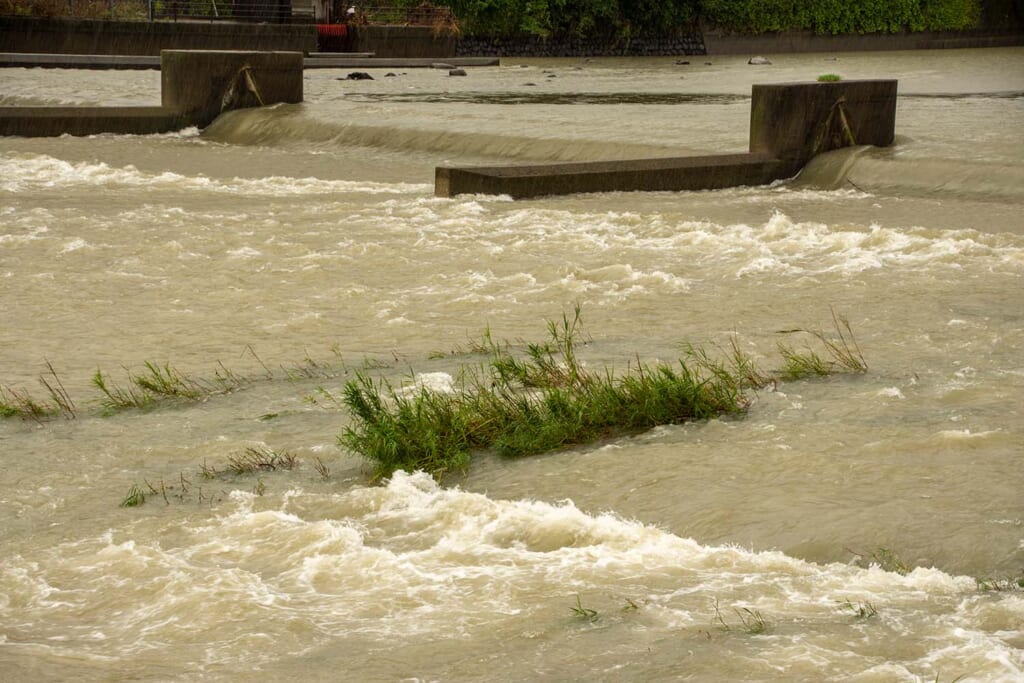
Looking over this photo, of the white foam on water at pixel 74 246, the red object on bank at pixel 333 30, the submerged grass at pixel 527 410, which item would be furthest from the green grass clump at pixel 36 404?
the red object on bank at pixel 333 30

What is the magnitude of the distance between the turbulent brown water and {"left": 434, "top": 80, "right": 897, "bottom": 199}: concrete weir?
304mm

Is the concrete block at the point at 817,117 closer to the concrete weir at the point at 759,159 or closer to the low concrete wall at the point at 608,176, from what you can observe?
the concrete weir at the point at 759,159

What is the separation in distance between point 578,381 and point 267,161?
1248 centimetres

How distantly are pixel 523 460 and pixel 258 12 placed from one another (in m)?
38.0

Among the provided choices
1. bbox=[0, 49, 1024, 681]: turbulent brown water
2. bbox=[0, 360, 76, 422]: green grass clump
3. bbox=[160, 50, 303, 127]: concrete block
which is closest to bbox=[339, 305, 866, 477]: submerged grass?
bbox=[0, 49, 1024, 681]: turbulent brown water

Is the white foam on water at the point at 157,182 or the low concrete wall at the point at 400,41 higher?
the low concrete wall at the point at 400,41

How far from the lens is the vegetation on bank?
4259 centimetres

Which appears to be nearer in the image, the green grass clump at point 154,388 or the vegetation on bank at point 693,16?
the green grass clump at point 154,388

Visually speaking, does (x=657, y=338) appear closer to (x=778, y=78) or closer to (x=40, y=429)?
(x=40, y=429)

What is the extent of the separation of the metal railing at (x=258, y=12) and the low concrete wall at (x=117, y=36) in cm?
155

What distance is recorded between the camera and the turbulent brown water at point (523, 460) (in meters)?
4.18

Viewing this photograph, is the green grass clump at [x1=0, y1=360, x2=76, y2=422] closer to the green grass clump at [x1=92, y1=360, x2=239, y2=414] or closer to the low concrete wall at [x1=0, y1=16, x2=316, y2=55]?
the green grass clump at [x1=92, y1=360, x2=239, y2=414]

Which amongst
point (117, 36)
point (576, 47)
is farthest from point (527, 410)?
point (576, 47)

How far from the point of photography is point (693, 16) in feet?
154
